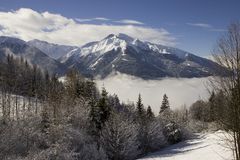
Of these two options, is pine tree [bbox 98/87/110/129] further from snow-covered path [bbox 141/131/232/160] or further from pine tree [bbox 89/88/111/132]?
snow-covered path [bbox 141/131/232/160]

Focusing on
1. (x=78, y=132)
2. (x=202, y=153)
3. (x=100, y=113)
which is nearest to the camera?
(x=78, y=132)

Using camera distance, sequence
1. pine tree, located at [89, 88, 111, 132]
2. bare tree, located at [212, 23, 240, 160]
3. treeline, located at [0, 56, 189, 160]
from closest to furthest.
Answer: bare tree, located at [212, 23, 240, 160] → treeline, located at [0, 56, 189, 160] → pine tree, located at [89, 88, 111, 132]

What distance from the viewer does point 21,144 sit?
1790 inches

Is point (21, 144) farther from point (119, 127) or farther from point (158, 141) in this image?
point (158, 141)

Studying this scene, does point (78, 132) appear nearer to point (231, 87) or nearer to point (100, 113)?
point (100, 113)

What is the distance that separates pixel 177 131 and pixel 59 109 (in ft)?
116

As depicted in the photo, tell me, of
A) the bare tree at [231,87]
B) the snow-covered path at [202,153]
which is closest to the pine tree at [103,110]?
the snow-covered path at [202,153]

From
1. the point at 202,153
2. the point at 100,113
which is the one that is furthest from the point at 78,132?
the point at 202,153

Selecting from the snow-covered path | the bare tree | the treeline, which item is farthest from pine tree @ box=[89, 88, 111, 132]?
the bare tree

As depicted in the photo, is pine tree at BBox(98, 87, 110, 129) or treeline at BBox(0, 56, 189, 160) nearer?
treeline at BBox(0, 56, 189, 160)

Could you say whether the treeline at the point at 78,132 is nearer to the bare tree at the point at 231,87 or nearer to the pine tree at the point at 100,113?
the pine tree at the point at 100,113

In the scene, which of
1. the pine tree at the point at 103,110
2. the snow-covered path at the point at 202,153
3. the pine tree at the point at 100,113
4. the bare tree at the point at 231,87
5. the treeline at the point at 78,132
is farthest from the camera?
the pine tree at the point at 103,110

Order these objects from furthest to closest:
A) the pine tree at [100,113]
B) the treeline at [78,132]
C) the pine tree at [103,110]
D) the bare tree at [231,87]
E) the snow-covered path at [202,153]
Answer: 1. the pine tree at [103,110]
2. the pine tree at [100,113]
3. the snow-covered path at [202,153]
4. the treeline at [78,132]
5. the bare tree at [231,87]

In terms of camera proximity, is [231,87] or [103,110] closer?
[231,87]
